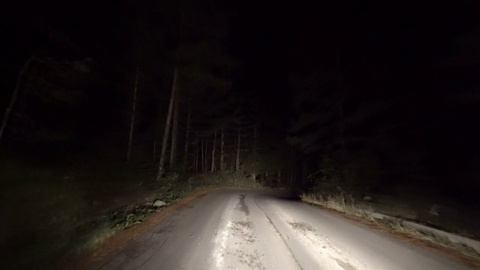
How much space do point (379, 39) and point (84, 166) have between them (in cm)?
1668

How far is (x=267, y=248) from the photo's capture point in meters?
5.77

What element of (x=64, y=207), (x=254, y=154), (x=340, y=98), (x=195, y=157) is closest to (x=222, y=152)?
(x=254, y=154)

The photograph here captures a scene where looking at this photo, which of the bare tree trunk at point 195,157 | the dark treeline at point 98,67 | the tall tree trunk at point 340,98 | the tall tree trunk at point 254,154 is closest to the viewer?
the dark treeline at point 98,67

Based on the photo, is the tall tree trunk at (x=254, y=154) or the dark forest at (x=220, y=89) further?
the tall tree trunk at (x=254, y=154)

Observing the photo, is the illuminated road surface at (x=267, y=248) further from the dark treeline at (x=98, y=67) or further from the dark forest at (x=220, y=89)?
the dark treeline at (x=98, y=67)

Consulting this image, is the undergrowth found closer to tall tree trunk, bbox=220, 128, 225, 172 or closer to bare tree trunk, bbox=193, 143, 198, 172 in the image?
tall tree trunk, bbox=220, 128, 225, 172

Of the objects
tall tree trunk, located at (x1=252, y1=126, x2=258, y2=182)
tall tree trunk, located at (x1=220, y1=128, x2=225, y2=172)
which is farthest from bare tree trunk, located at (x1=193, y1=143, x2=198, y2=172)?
tall tree trunk, located at (x1=252, y1=126, x2=258, y2=182)

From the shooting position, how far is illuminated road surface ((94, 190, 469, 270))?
4.95 metres

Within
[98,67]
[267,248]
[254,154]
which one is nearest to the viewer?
[267,248]

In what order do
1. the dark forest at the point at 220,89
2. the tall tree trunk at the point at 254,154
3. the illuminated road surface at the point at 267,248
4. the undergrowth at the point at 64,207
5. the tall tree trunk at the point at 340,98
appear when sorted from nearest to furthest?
the illuminated road surface at the point at 267,248 → the undergrowth at the point at 64,207 → the dark forest at the point at 220,89 → the tall tree trunk at the point at 340,98 → the tall tree trunk at the point at 254,154

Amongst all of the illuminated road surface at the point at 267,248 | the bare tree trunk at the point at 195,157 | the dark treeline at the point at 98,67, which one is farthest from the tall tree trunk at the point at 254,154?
the illuminated road surface at the point at 267,248

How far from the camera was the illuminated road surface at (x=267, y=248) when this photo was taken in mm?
4945

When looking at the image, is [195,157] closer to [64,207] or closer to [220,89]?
[220,89]

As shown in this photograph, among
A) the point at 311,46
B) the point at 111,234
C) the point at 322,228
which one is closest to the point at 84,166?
the point at 111,234
